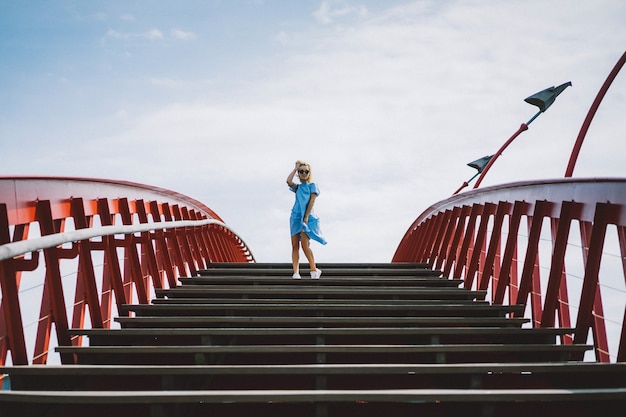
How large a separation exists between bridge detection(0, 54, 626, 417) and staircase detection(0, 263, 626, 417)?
0.03 ft

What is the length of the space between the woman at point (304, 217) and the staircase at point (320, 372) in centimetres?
236

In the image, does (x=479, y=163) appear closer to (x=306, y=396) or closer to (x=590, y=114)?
(x=590, y=114)

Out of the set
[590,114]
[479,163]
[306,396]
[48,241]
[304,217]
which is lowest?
[306,396]

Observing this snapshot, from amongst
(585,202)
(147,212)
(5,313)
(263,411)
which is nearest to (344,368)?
(263,411)

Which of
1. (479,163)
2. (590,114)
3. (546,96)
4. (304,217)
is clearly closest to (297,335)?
(304,217)

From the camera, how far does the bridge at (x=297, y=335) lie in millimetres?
3568

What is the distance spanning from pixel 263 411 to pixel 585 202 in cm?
301

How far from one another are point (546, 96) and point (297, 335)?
30.1 feet

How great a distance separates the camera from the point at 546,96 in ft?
40.0

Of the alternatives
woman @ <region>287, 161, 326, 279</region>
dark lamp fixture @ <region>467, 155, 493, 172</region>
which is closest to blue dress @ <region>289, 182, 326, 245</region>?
woman @ <region>287, 161, 326, 279</region>

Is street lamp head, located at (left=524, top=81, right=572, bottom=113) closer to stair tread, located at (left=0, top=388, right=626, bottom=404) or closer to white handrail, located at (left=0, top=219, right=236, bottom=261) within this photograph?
white handrail, located at (left=0, top=219, right=236, bottom=261)

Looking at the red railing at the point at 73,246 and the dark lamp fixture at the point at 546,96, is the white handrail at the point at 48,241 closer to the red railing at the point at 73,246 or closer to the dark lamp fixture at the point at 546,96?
the red railing at the point at 73,246

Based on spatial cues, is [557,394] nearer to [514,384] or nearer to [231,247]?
[514,384]

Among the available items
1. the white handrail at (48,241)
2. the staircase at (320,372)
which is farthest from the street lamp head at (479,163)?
the white handrail at (48,241)
